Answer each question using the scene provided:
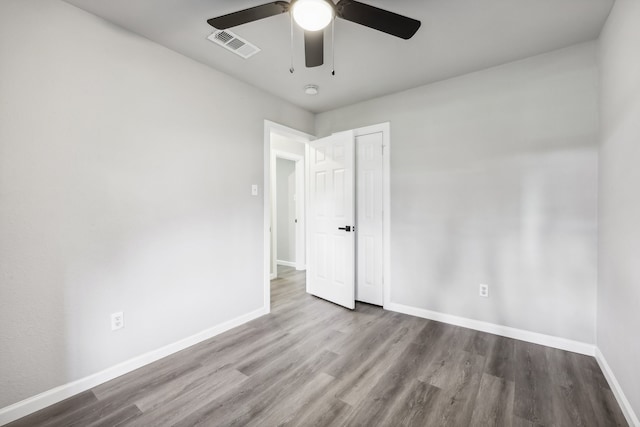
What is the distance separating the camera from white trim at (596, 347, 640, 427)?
1544mm

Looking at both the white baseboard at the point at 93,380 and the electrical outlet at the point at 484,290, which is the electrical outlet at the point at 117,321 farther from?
the electrical outlet at the point at 484,290

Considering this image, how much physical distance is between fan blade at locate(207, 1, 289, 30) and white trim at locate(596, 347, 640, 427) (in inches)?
112

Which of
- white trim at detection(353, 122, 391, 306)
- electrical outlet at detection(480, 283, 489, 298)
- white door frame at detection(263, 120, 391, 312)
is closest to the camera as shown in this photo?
electrical outlet at detection(480, 283, 489, 298)

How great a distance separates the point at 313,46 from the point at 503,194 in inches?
83.7

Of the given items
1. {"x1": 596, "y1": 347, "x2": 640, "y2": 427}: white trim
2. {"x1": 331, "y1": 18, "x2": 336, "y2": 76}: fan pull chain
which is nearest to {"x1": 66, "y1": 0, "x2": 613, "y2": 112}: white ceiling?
{"x1": 331, "y1": 18, "x2": 336, "y2": 76}: fan pull chain

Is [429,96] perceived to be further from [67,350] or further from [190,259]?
[67,350]

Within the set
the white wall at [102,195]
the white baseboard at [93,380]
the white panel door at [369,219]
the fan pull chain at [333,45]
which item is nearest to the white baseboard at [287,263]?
the white panel door at [369,219]

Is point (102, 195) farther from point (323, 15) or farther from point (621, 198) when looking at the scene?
point (621, 198)

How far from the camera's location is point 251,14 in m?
1.55

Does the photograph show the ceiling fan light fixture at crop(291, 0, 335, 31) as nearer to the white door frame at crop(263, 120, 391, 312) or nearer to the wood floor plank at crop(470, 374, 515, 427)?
the white door frame at crop(263, 120, 391, 312)

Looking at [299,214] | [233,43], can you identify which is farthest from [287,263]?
[233,43]

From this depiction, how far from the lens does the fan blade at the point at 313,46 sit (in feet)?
5.66

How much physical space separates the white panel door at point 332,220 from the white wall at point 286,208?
1790mm

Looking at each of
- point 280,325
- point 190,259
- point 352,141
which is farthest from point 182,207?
point 352,141
